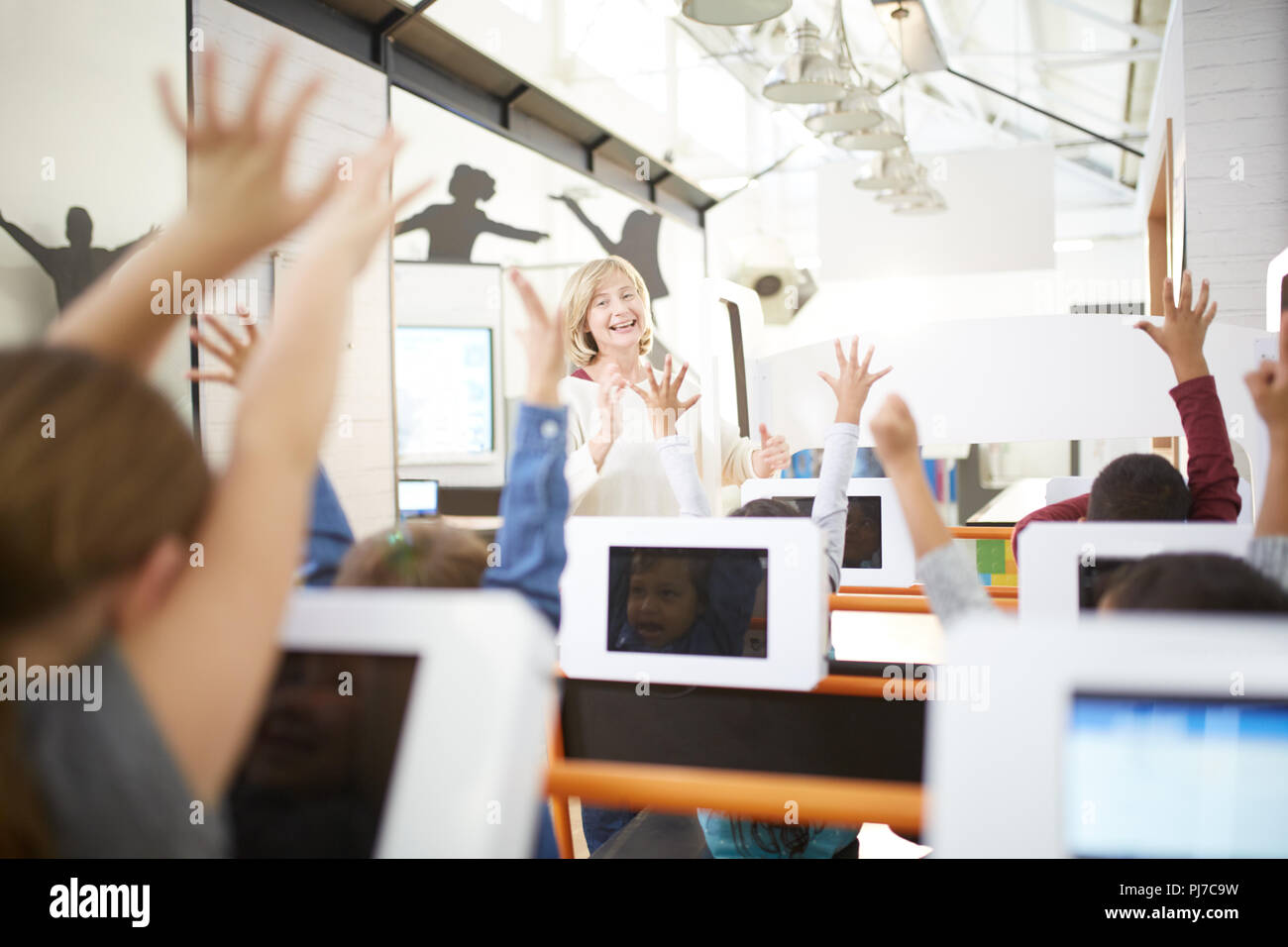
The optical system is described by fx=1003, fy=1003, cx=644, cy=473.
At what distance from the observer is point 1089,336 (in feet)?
10.3

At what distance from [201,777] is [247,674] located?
6 centimetres

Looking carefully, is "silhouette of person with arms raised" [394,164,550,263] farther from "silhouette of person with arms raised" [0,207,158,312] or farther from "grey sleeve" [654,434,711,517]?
"grey sleeve" [654,434,711,517]

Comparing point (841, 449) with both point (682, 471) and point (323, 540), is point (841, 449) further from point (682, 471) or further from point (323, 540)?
point (323, 540)

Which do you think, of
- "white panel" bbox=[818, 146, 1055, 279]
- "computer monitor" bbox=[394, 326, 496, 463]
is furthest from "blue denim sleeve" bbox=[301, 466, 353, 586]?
"white panel" bbox=[818, 146, 1055, 279]

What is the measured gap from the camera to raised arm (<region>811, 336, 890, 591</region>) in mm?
1489

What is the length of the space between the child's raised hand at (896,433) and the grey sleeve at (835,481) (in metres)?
0.54

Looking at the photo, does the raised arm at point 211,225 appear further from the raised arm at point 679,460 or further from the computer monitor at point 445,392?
the computer monitor at point 445,392

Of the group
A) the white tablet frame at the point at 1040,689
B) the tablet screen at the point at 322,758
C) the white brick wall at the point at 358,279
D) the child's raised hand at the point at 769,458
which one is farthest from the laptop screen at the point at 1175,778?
the white brick wall at the point at 358,279

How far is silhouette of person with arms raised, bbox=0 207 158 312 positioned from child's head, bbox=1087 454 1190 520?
→ 214cm

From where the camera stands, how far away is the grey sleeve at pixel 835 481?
4.96 ft

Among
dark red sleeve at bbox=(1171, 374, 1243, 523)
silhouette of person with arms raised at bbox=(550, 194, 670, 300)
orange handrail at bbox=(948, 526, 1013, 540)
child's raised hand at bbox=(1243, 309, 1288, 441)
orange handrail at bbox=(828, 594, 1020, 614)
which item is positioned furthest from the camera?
silhouette of person with arms raised at bbox=(550, 194, 670, 300)
